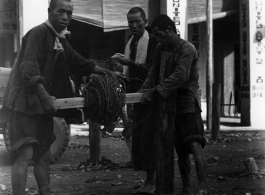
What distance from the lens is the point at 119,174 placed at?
8.57m

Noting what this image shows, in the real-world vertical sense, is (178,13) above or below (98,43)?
above

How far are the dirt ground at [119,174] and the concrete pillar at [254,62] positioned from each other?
4857 millimetres

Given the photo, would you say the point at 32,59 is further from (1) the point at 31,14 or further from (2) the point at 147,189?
(1) the point at 31,14

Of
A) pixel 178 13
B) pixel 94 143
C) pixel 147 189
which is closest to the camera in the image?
pixel 147 189

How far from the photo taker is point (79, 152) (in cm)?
1133

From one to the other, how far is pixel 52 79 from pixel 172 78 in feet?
3.93

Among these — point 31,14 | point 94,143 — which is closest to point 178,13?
point 31,14

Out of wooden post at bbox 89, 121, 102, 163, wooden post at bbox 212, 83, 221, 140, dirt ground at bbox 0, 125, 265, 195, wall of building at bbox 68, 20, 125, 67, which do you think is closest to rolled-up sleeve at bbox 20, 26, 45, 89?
dirt ground at bbox 0, 125, 265, 195

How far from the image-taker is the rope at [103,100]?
20.1 ft

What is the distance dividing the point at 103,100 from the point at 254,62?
1184cm

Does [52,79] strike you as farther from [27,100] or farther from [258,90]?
[258,90]

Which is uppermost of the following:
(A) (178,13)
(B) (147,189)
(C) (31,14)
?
(A) (178,13)

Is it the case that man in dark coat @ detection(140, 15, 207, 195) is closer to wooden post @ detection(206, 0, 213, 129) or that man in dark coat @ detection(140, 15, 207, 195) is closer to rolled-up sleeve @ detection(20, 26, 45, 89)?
rolled-up sleeve @ detection(20, 26, 45, 89)

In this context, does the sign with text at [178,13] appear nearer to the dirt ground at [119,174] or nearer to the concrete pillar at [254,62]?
the concrete pillar at [254,62]
